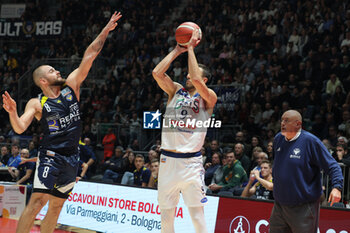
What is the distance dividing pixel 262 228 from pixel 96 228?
349 centimetres

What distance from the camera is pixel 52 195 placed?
5.43m

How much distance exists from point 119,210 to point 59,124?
3.75m

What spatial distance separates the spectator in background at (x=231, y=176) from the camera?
9375 millimetres

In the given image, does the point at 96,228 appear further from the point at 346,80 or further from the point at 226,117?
the point at 346,80

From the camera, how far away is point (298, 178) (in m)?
4.96

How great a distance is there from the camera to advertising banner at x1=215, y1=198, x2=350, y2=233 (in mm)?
6496

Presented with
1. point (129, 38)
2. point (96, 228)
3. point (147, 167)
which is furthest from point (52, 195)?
point (129, 38)

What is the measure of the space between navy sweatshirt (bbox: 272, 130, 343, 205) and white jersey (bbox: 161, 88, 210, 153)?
956mm

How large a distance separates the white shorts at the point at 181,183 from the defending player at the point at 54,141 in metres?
1.10

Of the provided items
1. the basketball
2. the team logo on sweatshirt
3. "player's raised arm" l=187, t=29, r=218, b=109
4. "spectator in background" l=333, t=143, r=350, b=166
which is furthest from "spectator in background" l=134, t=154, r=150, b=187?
the team logo on sweatshirt

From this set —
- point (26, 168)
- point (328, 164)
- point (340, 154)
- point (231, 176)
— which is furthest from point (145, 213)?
point (26, 168)

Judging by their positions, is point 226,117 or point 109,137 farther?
point 109,137

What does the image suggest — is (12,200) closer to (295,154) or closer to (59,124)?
(59,124)

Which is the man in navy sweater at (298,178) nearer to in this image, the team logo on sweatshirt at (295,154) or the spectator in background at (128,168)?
the team logo on sweatshirt at (295,154)
